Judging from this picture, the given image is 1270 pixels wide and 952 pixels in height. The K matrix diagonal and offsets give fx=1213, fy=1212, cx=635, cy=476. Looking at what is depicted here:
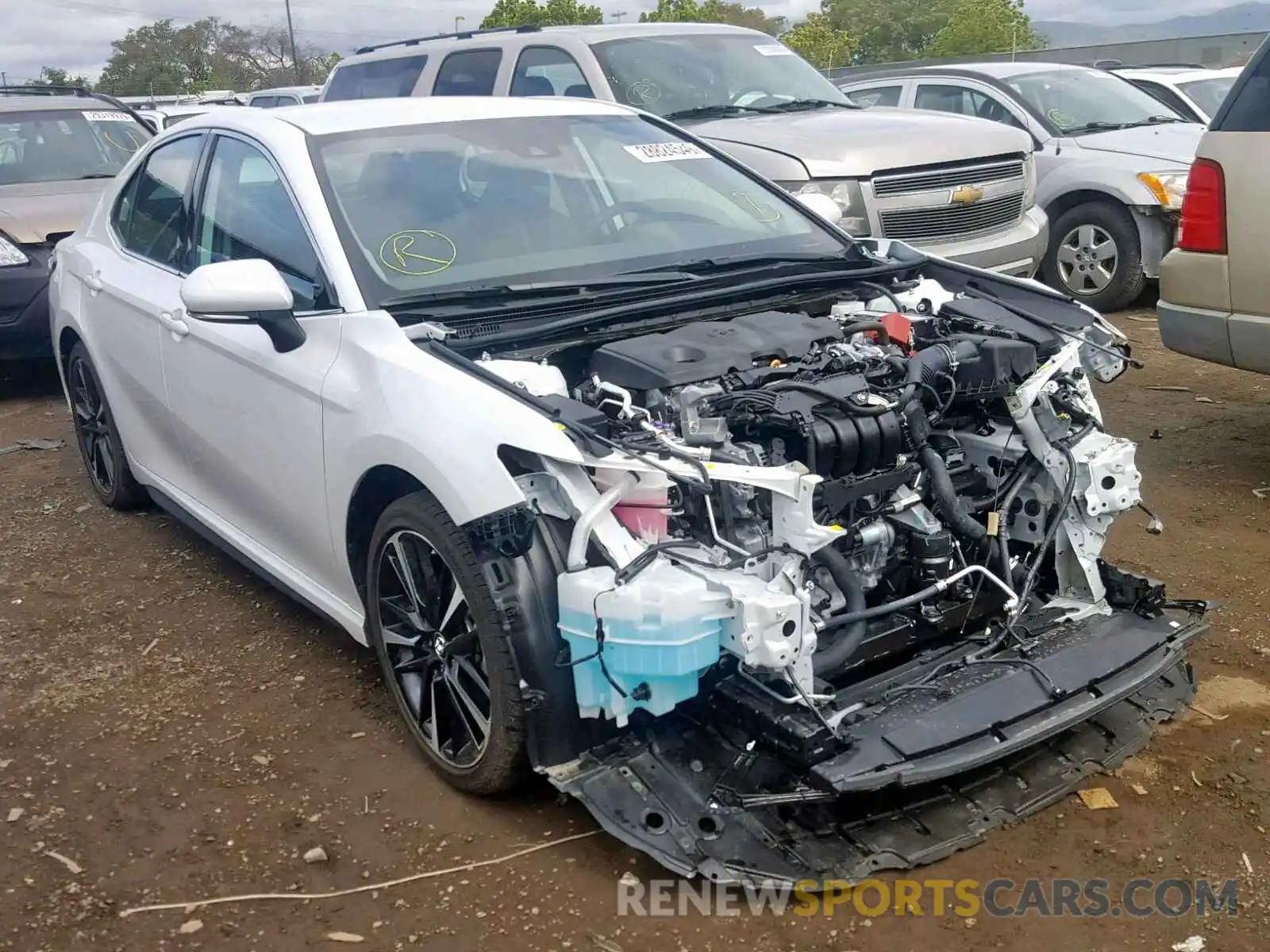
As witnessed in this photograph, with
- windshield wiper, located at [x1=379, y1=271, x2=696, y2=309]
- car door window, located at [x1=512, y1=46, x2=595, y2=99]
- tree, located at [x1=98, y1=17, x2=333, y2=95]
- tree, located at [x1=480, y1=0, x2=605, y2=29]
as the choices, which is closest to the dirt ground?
windshield wiper, located at [x1=379, y1=271, x2=696, y2=309]

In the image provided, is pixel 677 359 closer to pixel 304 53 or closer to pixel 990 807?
pixel 990 807

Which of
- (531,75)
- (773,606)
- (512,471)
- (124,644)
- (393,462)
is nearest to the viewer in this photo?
(773,606)

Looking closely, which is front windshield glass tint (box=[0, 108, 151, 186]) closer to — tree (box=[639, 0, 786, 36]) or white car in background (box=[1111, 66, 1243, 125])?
white car in background (box=[1111, 66, 1243, 125])

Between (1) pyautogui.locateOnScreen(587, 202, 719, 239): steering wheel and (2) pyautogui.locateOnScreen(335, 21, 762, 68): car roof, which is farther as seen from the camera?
(2) pyautogui.locateOnScreen(335, 21, 762, 68): car roof

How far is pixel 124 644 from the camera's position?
4484mm

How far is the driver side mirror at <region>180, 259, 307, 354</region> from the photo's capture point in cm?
341

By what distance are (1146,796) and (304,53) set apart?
202 ft

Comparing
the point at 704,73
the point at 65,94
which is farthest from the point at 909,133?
the point at 65,94

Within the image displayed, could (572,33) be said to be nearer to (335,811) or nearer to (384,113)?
(384,113)

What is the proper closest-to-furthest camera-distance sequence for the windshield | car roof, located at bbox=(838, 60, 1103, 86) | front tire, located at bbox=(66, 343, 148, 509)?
front tire, located at bbox=(66, 343, 148, 509), car roof, located at bbox=(838, 60, 1103, 86), the windshield

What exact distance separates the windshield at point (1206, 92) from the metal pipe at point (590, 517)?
10.1 m

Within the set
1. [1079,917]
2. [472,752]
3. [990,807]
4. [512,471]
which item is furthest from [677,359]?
[1079,917]

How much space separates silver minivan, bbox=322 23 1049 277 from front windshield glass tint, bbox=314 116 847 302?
286cm

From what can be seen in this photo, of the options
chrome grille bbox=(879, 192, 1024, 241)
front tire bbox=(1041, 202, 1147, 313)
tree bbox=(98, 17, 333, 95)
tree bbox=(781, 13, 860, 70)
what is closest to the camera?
chrome grille bbox=(879, 192, 1024, 241)
